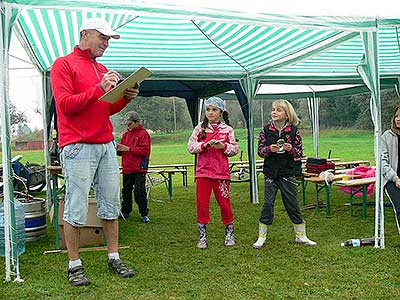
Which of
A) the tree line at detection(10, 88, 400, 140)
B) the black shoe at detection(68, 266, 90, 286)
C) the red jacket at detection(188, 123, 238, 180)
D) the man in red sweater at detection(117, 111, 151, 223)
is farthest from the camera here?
the tree line at detection(10, 88, 400, 140)

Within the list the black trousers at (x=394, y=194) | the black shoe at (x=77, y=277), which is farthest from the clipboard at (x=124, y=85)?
the black trousers at (x=394, y=194)

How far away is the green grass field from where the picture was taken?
329 cm

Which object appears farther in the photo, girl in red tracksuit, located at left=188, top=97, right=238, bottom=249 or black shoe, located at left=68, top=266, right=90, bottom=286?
girl in red tracksuit, located at left=188, top=97, right=238, bottom=249

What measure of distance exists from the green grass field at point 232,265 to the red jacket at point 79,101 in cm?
106

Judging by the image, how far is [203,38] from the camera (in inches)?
260

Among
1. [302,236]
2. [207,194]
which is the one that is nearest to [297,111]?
[302,236]

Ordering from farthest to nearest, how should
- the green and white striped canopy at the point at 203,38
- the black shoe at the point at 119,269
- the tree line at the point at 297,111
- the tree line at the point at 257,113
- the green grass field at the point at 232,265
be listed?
the tree line at the point at 297,111
the tree line at the point at 257,113
the green and white striped canopy at the point at 203,38
the black shoe at the point at 119,269
the green grass field at the point at 232,265

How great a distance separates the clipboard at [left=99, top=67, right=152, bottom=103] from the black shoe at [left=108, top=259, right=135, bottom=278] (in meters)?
1.25

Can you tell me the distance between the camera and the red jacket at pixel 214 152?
4508mm

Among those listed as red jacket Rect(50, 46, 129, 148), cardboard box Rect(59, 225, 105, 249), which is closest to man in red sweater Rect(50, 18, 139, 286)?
red jacket Rect(50, 46, 129, 148)

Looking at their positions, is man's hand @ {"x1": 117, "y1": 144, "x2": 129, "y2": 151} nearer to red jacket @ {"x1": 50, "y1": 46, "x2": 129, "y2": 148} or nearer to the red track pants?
the red track pants

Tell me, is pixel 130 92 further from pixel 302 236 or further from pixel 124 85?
pixel 302 236

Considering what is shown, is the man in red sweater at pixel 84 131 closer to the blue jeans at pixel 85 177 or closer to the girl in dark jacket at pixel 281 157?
the blue jeans at pixel 85 177

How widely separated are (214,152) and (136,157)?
5.95 feet
